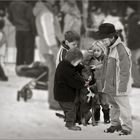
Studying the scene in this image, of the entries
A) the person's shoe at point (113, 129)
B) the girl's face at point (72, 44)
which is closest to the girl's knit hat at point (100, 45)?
the girl's face at point (72, 44)

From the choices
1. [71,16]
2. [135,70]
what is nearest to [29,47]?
[135,70]

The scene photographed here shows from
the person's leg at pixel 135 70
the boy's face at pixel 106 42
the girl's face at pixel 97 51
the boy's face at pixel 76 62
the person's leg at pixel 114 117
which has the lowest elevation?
the person's leg at pixel 114 117

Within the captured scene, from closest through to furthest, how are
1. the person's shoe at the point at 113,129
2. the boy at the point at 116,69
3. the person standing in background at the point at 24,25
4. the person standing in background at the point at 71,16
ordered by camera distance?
the boy at the point at 116,69 < the person's shoe at the point at 113,129 < the person standing in background at the point at 71,16 < the person standing in background at the point at 24,25

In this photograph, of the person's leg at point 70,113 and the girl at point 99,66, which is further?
the person's leg at point 70,113

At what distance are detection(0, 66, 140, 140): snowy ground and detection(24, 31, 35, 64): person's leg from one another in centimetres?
150

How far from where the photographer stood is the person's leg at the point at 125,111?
545 centimetres

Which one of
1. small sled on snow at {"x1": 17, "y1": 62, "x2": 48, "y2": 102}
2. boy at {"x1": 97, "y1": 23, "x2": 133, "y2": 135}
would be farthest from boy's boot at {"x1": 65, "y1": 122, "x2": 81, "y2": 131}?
small sled on snow at {"x1": 17, "y1": 62, "x2": 48, "y2": 102}

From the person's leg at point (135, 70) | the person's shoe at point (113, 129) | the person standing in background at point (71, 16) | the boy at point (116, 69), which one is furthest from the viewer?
the person's leg at point (135, 70)

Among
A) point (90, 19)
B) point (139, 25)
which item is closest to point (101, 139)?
point (139, 25)

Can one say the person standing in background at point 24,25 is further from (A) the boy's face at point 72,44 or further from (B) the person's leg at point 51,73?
(A) the boy's face at point 72,44

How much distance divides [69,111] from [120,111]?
18.1 inches

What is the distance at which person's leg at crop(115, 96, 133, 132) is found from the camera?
545cm

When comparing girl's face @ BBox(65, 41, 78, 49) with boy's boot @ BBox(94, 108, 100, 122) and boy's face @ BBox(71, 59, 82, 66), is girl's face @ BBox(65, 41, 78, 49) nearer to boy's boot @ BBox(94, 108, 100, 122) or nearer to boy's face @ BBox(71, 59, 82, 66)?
boy's face @ BBox(71, 59, 82, 66)

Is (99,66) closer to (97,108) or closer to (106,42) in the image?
(106,42)
